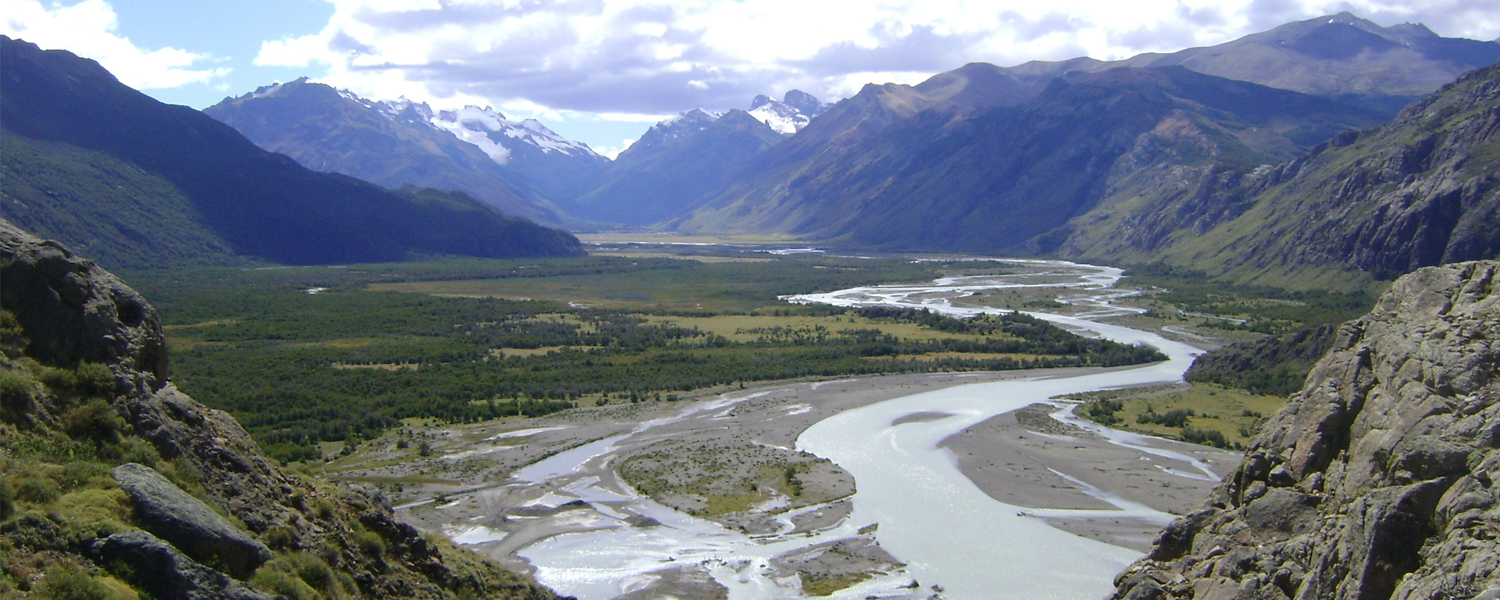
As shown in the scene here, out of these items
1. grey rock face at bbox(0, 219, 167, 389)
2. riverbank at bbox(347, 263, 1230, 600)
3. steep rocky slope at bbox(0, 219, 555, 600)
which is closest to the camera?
steep rocky slope at bbox(0, 219, 555, 600)

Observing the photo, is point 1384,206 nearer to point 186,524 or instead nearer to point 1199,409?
point 1199,409

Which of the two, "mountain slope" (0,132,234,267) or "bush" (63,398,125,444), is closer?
"bush" (63,398,125,444)

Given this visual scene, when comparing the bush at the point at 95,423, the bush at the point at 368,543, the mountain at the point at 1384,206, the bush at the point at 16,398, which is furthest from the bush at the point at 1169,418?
the mountain at the point at 1384,206

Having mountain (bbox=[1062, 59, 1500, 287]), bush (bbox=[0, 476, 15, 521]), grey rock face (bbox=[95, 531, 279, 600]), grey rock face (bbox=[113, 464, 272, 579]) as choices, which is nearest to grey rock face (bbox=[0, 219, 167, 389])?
grey rock face (bbox=[113, 464, 272, 579])

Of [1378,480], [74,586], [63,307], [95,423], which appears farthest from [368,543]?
[1378,480]

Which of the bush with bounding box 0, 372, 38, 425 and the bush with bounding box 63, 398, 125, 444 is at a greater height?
the bush with bounding box 0, 372, 38, 425

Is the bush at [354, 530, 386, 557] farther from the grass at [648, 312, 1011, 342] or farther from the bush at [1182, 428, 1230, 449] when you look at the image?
the grass at [648, 312, 1011, 342]

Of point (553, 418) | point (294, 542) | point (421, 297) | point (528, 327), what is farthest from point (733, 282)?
point (294, 542)

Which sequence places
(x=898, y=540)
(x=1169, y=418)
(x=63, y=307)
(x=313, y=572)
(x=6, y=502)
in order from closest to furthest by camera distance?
(x=6, y=502) → (x=313, y=572) → (x=63, y=307) → (x=898, y=540) → (x=1169, y=418)
